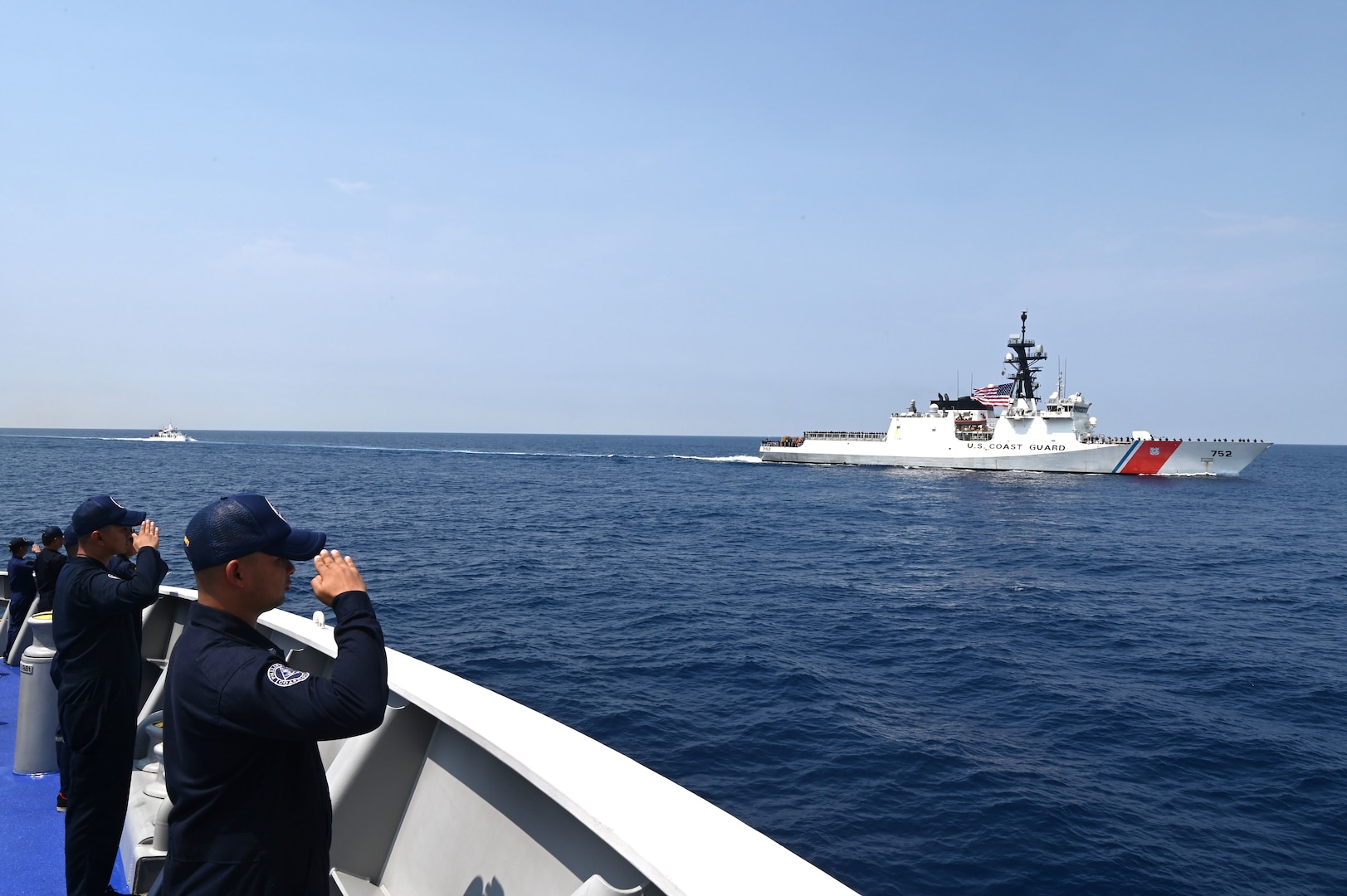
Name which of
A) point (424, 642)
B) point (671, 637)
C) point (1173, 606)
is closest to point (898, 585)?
point (1173, 606)

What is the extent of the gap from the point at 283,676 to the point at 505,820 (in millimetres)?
1349

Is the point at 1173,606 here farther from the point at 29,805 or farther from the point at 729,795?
the point at 29,805

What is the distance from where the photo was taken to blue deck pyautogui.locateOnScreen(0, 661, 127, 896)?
11.2 feet

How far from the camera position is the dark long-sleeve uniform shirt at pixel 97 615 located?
9.75 ft

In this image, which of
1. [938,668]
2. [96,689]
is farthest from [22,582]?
[938,668]

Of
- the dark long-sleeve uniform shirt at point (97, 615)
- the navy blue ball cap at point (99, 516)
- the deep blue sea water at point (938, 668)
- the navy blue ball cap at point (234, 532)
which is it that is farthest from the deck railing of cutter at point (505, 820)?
the deep blue sea water at point (938, 668)

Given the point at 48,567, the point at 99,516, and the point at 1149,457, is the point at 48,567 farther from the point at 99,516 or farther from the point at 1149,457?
the point at 1149,457

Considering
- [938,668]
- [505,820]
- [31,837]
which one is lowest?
[938,668]

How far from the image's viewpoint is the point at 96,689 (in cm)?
307

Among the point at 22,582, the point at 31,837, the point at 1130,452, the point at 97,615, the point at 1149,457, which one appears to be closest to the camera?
the point at 97,615

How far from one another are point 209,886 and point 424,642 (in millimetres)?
12711

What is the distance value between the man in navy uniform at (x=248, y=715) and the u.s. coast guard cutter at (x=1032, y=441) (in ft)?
193

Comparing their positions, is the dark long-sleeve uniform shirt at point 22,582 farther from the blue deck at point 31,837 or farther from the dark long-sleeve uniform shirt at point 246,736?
the dark long-sleeve uniform shirt at point 246,736

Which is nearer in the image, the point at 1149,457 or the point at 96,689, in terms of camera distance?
the point at 96,689
